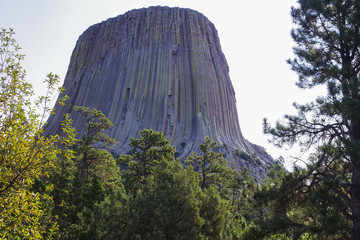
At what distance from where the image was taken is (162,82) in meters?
53.9

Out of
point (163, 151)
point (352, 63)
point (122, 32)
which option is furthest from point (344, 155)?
point (122, 32)

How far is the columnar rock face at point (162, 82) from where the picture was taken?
161ft

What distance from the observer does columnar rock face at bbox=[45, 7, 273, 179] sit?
161ft

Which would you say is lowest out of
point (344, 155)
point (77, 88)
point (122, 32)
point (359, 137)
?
point (344, 155)

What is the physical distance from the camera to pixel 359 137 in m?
7.99

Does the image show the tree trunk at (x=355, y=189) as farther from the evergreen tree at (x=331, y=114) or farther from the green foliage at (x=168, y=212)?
the green foliage at (x=168, y=212)

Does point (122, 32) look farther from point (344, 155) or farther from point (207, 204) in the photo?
point (344, 155)

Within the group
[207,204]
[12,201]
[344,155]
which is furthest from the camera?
[207,204]

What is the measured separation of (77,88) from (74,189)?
4964 cm

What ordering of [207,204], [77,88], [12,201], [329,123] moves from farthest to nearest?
1. [77,88]
2. [207,204]
3. [329,123]
4. [12,201]

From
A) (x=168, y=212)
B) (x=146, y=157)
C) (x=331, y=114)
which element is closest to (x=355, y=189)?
(x=331, y=114)

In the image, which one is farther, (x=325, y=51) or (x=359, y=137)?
(x=325, y=51)

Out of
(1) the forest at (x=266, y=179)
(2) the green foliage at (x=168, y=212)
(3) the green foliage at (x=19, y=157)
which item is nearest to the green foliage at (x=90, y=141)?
(1) the forest at (x=266, y=179)

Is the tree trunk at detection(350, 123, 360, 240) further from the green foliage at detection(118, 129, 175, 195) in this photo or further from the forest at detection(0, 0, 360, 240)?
A: the green foliage at detection(118, 129, 175, 195)
